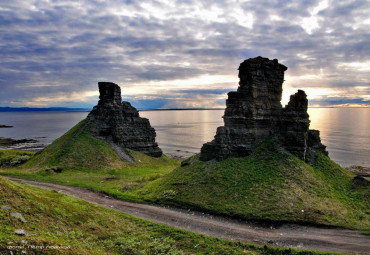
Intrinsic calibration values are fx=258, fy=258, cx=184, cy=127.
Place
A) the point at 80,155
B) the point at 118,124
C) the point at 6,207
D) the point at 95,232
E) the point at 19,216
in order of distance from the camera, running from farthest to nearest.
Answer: the point at 118,124
the point at 80,155
the point at 95,232
the point at 6,207
the point at 19,216

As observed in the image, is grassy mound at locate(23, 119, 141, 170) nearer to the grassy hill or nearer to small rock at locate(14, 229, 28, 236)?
the grassy hill

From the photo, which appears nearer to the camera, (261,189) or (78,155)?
(261,189)

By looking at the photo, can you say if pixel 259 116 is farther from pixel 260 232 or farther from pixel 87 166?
pixel 87 166

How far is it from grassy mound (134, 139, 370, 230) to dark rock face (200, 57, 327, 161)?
171cm

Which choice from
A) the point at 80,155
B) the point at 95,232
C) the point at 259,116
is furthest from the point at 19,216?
the point at 80,155

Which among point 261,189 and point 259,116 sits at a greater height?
point 259,116

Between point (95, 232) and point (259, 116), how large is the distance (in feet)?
94.9

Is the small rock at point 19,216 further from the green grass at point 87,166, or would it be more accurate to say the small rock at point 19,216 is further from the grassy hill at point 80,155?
the grassy hill at point 80,155

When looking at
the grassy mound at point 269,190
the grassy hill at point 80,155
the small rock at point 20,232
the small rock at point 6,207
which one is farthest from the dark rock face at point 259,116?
the grassy hill at point 80,155

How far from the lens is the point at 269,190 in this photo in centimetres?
3159

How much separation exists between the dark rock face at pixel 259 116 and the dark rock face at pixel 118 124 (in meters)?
35.3

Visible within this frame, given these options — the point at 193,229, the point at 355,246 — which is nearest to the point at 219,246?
the point at 193,229

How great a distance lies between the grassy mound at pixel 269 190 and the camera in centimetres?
2817

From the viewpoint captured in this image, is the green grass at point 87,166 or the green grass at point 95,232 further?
the green grass at point 87,166
